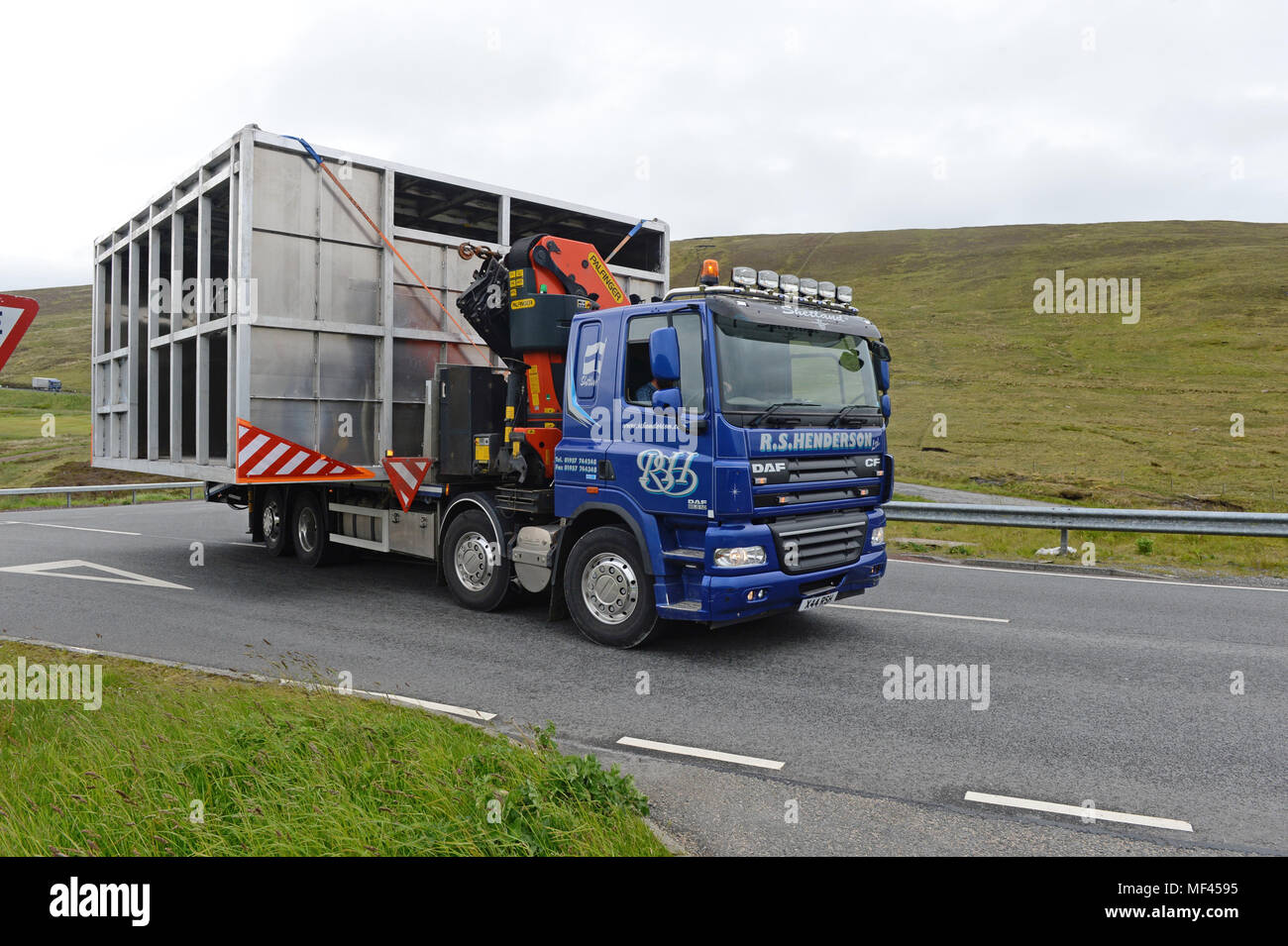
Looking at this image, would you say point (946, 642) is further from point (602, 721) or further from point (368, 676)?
point (368, 676)

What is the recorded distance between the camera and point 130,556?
11.8 m

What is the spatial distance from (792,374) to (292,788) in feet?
15.3

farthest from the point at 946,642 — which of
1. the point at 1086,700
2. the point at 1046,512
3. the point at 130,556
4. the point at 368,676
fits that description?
the point at 130,556

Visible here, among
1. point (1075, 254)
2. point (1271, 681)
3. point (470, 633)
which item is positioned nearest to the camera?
point (1271, 681)

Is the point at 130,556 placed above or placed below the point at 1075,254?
below

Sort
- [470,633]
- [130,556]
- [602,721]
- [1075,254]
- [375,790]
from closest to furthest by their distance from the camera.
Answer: [375,790] < [602,721] < [470,633] < [130,556] < [1075,254]

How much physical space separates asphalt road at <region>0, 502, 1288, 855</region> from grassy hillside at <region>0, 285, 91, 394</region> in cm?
7193

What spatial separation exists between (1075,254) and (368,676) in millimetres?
99294

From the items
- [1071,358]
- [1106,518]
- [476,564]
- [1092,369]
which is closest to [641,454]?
[476,564]

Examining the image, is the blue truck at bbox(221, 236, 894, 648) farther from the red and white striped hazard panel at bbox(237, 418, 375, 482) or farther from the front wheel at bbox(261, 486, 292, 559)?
the front wheel at bbox(261, 486, 292, 559)

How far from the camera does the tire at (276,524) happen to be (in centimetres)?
1114

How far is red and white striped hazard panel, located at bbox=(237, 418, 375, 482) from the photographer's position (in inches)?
310

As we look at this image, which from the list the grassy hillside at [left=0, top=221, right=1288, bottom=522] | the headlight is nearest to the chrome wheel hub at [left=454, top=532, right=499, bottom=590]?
the headlight

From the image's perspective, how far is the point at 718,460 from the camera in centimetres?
638
